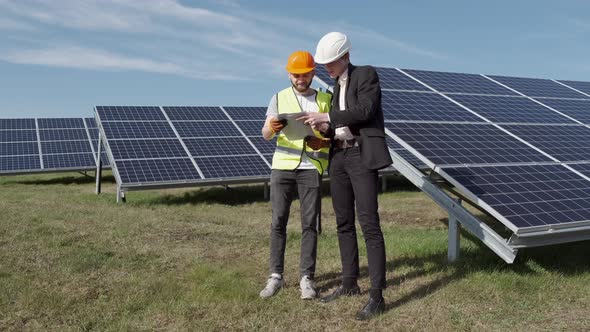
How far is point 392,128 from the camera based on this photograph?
258 inches

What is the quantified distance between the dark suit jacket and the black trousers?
141mm

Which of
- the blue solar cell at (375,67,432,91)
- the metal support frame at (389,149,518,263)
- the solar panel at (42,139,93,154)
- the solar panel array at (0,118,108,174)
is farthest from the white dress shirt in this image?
the solar panel at (42,139,93,154)

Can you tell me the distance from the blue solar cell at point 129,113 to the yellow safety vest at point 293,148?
989 centimetres

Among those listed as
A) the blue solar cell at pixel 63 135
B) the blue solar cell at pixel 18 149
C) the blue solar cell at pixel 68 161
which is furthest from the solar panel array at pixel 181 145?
the blue solar cell at pixel 63 135

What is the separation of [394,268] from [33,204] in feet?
27.5

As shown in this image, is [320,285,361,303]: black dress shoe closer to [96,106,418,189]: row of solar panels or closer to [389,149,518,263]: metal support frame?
[389,149,518,263]: metal support frame

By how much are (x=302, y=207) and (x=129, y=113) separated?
35.1ft

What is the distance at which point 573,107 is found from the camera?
9.97m

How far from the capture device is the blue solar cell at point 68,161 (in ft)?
52.3

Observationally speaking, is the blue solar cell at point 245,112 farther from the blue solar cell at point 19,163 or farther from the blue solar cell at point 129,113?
the blue solar cell at point 19,163

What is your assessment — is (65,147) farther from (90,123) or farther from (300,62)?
(300,62)

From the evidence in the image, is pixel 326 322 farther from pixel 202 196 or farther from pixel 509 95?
pixel 202 196

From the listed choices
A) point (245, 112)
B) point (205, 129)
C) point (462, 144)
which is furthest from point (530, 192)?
point (245, 112)

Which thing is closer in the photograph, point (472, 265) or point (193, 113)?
point (472, 265)
